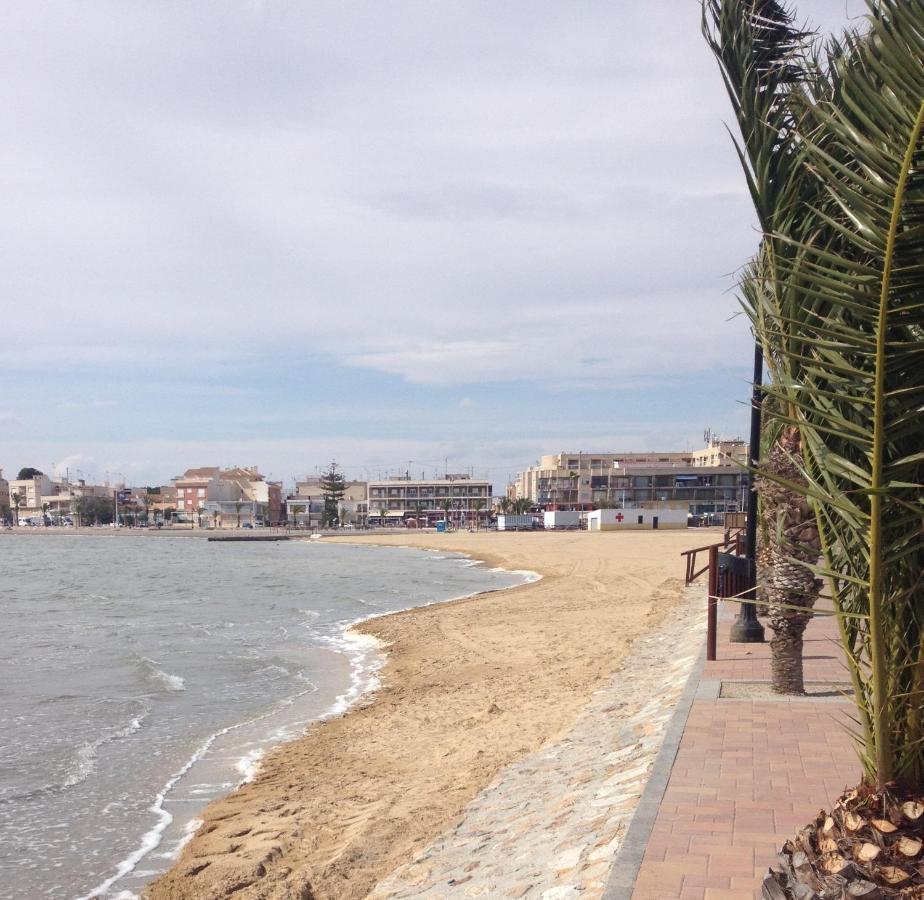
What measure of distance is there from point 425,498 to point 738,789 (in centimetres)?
16492

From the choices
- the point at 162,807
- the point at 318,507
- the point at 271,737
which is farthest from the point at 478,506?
the point at 162,807

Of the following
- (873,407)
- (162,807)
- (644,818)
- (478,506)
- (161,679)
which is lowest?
(161,679)

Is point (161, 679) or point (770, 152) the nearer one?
point (770, 152)

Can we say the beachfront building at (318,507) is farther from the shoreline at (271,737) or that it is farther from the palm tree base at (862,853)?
the palm tree base at (862,853)

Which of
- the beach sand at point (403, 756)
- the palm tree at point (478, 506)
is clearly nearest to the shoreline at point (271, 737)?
the beach sand at point (403, 756)

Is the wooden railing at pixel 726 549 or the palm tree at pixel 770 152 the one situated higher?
the palm tree at pixel 770 152

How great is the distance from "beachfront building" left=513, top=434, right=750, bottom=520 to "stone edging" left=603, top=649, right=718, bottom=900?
10972 centimetres

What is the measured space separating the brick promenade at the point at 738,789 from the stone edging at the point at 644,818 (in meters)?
0.04

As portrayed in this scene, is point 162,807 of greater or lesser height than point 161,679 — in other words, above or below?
above

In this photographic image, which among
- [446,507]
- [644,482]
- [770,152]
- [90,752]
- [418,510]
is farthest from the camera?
[418,510]

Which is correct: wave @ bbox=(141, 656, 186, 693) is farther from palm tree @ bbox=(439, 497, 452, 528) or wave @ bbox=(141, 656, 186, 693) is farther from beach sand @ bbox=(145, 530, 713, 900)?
palm tree @ bbox=(439, 497, 452, 528)

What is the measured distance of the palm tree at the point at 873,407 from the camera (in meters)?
2.95

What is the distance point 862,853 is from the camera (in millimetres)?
3135

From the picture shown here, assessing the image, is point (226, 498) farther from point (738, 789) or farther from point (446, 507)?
point (738, 789)
